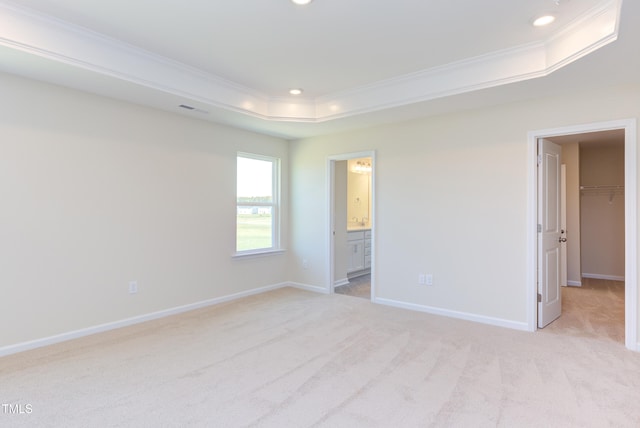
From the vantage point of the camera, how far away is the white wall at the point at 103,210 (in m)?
3.05

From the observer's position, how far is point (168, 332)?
3.56 meters

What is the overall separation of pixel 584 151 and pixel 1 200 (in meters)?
8.30

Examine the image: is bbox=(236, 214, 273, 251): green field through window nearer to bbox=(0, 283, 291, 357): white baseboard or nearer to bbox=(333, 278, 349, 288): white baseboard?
bbox=(0, 283, 291, 357): white baseboard

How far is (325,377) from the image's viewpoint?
2598mm

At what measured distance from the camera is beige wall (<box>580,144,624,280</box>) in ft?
20.4

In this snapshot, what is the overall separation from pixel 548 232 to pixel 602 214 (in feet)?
12.3

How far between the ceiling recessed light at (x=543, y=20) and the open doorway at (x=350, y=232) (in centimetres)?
233

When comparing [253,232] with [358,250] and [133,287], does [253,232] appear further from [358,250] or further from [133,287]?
[358,250]

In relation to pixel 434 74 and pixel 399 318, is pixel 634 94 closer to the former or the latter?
pixel 434 74

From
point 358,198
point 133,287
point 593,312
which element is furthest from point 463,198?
point 133,287

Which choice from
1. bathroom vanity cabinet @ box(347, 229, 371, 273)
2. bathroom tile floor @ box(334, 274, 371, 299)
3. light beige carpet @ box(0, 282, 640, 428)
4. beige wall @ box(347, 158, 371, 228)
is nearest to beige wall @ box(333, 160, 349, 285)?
bathroom tile floor @ box(334, 274, 371, 299)

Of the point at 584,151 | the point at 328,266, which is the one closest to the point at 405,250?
the point at 328,266

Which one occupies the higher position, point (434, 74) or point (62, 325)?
point (434, 74)

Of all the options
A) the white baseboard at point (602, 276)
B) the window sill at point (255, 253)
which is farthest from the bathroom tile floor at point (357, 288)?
the white baseboard at point (602, 276)
